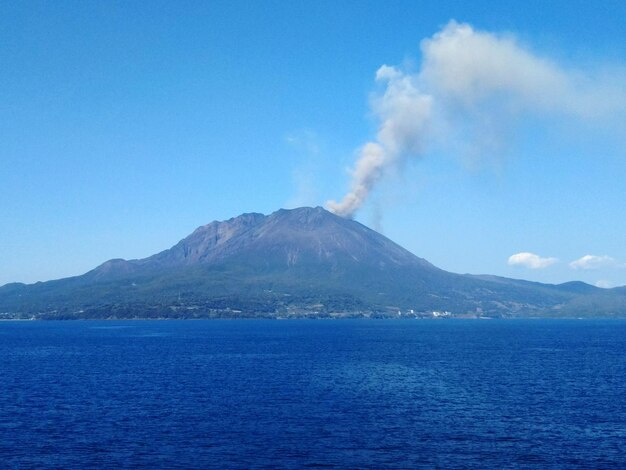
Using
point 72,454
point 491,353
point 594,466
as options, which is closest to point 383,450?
point 594,466

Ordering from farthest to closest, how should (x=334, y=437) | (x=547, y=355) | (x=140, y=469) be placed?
(x=547, y=355) < (x=334, y=437) < (x=140, y=469)

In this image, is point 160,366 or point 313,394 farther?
point 160,366

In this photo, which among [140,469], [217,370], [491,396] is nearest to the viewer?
[140,469]

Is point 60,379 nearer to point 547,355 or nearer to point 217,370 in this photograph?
point 217,370

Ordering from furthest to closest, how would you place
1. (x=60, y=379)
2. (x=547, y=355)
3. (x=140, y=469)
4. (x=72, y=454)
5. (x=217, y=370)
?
(x=547, y=355) < (x=217, y=370) < (x=60, y=379) < (x=72, y=454) < (x=140, y=469)

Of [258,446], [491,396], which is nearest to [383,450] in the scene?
[258,446]

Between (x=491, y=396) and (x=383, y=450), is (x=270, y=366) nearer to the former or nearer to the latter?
(x=491, y=396)
